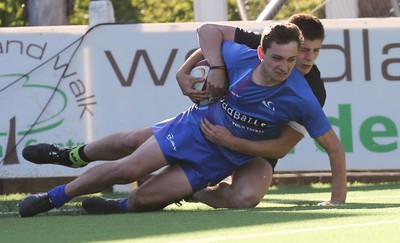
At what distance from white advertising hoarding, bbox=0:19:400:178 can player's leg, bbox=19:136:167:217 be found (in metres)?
3.78

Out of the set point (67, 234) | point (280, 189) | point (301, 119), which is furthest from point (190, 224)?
point (280, 189)

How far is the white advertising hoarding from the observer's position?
13195 mm

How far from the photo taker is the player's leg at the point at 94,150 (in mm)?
9797

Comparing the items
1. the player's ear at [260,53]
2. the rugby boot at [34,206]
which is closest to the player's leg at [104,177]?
the rugby boot at [34,206]

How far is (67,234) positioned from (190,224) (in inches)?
29.8

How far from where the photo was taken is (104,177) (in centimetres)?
933

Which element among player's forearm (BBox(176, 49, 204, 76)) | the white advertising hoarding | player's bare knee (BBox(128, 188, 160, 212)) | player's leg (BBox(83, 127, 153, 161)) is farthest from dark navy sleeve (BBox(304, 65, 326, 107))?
the white advertising hoarding

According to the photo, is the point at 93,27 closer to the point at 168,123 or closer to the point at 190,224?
the point at 168,123

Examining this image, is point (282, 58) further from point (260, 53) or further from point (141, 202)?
point (141, 202)

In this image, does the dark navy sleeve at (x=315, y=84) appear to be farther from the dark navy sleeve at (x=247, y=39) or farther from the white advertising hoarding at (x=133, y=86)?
the white advertising hoarding at (x=133, y=86)

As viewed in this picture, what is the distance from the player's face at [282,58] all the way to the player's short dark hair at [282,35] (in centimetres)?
3

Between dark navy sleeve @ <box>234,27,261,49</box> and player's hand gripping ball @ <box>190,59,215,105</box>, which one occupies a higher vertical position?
dark navy sleeve @ <box>234,27,261,49</box>

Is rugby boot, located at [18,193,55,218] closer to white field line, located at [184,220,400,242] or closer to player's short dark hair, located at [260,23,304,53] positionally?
player's short dark hair, located at [260,23,304,53]

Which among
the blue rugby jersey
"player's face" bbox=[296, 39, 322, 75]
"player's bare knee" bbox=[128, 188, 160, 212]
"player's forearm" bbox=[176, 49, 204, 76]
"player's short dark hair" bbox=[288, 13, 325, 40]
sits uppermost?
"player's short dark hair" bbox=[288, 13, 325, 40]
